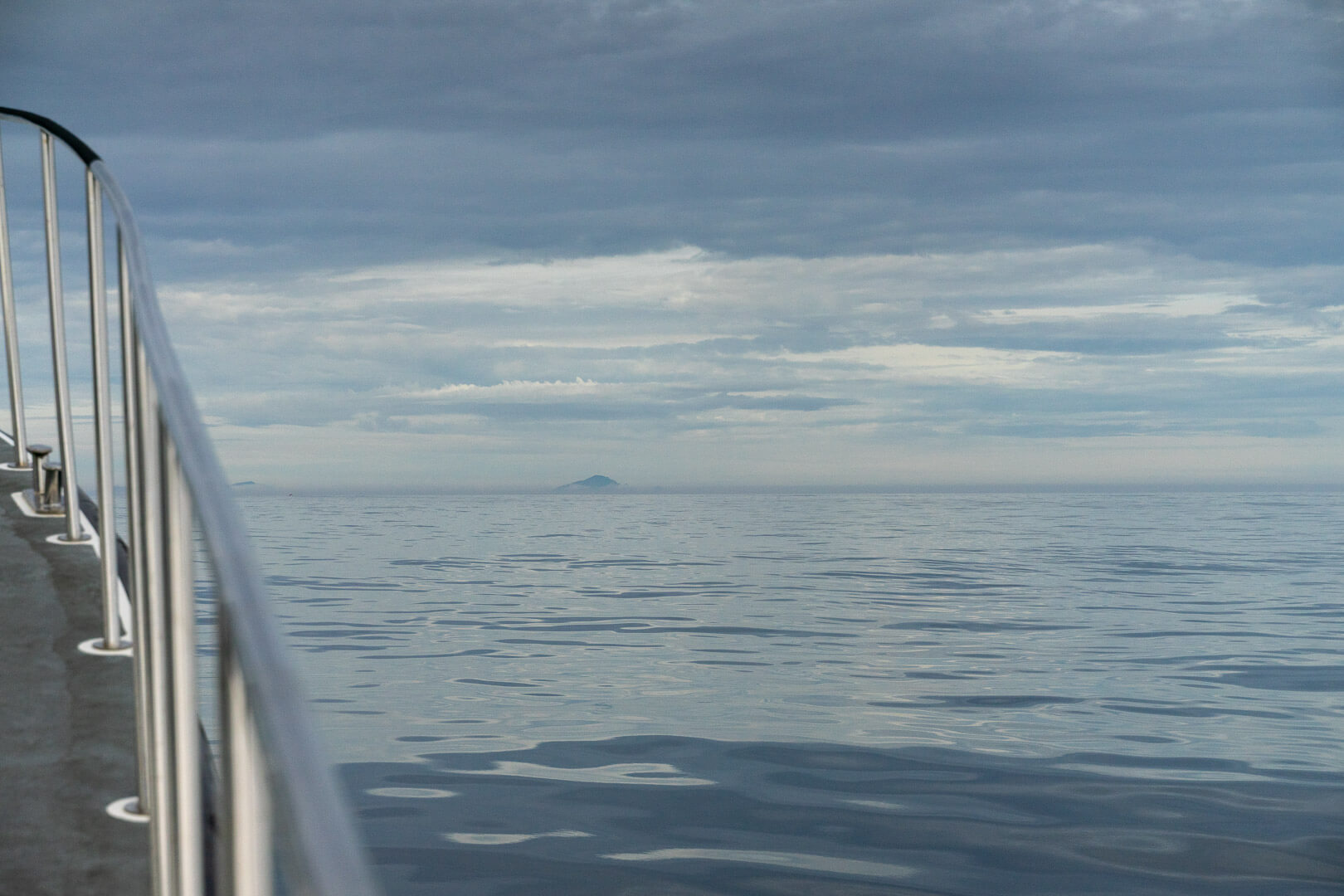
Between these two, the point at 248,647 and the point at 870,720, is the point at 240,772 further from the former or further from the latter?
the point at 870,720

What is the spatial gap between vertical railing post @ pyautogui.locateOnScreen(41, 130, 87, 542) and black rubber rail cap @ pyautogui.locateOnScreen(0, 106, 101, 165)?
8 cm

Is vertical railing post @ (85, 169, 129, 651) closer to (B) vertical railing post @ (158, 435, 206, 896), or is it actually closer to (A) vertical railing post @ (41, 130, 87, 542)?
(A) vertical railing post @ (41, 130, 87, 542)

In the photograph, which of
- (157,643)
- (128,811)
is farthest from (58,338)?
(157,643)

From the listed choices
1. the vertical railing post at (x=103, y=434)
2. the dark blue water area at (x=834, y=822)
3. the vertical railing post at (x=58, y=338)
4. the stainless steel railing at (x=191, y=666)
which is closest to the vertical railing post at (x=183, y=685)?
the stainless steel railing at (x=191, y=666)

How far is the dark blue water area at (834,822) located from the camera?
376 centimetres

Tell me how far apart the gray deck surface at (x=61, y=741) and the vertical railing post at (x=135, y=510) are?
15 centimetres

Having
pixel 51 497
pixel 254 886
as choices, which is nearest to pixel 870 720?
pixel 51 497

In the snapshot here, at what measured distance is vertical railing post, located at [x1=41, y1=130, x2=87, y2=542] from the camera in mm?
3211

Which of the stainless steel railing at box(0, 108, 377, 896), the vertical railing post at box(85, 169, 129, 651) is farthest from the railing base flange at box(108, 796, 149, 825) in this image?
the vertical railing post at box(85, 169, 129, 651)

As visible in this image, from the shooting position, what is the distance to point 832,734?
18.5 feet

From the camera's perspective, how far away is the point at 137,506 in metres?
1.52

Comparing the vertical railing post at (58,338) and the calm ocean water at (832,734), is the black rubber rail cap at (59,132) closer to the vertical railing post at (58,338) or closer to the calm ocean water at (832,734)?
the vertical railing post at (58,338)

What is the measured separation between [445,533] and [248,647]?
25843 mm

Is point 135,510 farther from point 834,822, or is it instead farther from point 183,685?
point 834,822
